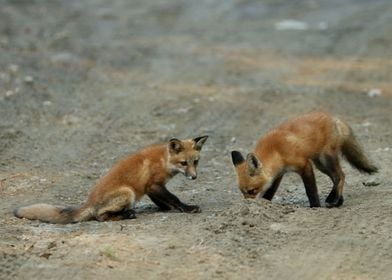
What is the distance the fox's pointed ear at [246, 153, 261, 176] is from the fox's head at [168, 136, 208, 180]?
71cm

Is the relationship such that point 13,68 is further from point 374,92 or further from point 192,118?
point 374,92

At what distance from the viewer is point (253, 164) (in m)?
10.0

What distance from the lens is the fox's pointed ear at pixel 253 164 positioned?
9953mm

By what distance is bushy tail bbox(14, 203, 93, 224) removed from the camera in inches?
382

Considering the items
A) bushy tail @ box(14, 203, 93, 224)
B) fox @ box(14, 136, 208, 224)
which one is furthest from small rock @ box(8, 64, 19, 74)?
bushy tail @ box(14, 203, 93, 224)

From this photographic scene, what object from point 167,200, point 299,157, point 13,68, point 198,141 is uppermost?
point 13,68

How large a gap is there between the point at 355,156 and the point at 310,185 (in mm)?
967

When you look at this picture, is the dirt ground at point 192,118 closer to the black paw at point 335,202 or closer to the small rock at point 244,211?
the small rock at point 244,211

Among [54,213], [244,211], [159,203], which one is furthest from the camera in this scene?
[159,203]

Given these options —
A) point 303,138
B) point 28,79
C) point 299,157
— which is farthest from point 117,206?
point 28,79

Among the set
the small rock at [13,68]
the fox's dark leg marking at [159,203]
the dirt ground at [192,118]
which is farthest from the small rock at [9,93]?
the fox's dark leg marking at [159,203]

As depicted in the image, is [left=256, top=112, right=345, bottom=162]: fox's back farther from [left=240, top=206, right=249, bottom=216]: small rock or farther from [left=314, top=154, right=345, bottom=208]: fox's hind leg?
[left=240, top=206, right=249, bottom=216]: small rock

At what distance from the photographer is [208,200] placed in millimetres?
10898

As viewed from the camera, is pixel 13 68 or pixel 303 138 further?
pixel 13 68
